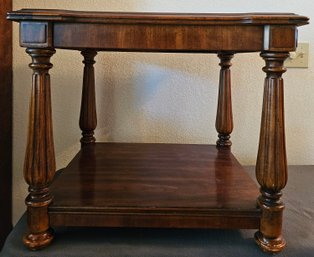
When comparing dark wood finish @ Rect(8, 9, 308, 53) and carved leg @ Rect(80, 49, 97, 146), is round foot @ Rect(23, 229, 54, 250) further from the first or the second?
carved leg @ Rect(80, 49, 97, 146)

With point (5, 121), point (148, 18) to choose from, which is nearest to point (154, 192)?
point (148, 18)

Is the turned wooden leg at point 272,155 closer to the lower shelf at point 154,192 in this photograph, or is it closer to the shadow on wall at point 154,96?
the lower shelf at point 154,192

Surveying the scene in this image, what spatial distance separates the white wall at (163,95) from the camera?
1.27 m

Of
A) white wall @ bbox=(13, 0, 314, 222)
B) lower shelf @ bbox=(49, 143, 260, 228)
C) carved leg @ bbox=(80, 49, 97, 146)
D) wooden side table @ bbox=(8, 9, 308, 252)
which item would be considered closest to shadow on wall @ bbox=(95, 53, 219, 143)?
white wall @ bbox=(13, 0, 314, 222)

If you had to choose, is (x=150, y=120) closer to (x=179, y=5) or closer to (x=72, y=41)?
(x=179, y=5)

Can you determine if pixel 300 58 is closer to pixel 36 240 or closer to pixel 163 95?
pixel 163 95

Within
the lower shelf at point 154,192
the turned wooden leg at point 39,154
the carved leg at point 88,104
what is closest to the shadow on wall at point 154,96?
the carved leg at point 88,104

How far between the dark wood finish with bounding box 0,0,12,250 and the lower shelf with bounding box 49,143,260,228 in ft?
1.08

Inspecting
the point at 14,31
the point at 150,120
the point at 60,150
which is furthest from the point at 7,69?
the point at 150,120

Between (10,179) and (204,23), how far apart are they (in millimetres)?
937

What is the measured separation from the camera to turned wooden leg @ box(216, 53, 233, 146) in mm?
1147

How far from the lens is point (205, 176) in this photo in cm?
89

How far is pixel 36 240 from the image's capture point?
0.69 m

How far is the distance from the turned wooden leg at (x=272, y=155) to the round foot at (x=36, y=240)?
0.39 metres
